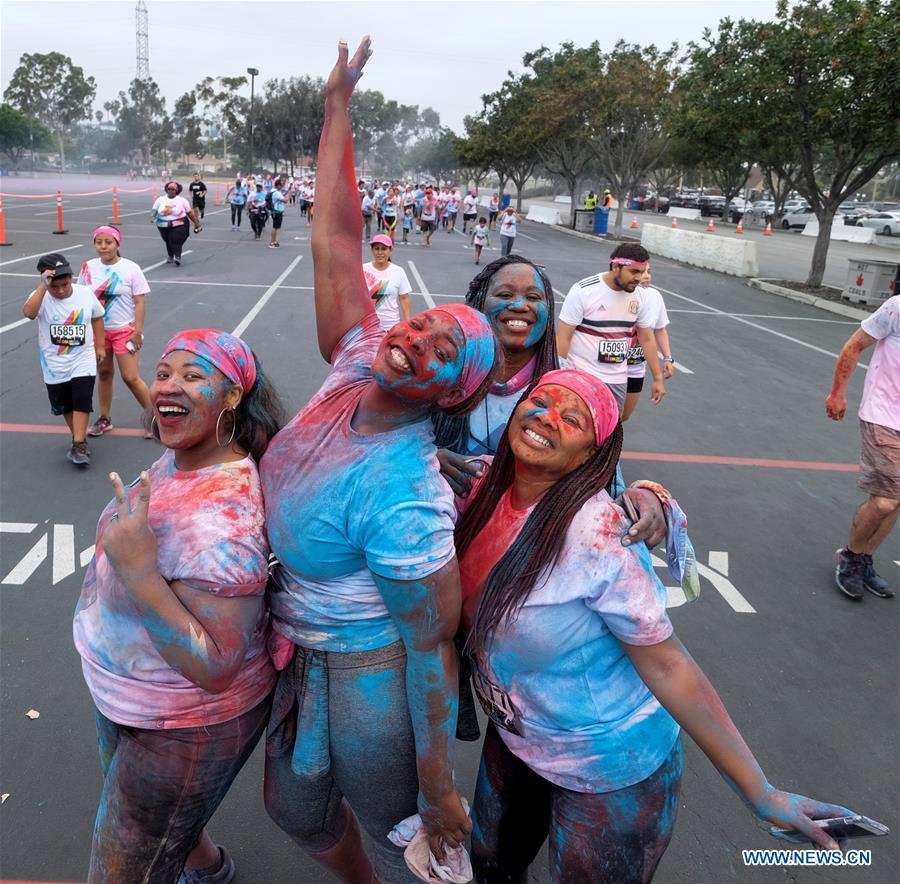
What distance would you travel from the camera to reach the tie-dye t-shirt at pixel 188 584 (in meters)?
1.67

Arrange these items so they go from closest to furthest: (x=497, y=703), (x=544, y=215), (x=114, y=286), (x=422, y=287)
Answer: (x=497, y=703) → (x=114, y=286) → (x=422, y=287) → (x=544, y=215)

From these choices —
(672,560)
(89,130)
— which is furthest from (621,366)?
(89,130)

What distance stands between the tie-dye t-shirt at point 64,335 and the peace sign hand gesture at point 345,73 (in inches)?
174

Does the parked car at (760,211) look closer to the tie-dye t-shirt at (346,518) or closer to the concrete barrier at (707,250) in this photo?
the concrete barrier at (707,250)

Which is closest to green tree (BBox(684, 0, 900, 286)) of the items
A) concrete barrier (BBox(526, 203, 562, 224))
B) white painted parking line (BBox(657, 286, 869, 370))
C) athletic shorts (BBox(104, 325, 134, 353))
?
white painted parking line (BBox(657, 286, 869, 370))

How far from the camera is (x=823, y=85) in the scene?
15.5 m

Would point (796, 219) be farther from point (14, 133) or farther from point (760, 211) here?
point (14, 133)

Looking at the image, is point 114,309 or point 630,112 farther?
point 630,112

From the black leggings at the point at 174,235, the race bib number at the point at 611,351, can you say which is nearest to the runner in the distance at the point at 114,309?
the race bib number at the point at 611,351

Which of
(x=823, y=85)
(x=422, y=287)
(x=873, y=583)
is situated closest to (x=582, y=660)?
(x=873, y=583)

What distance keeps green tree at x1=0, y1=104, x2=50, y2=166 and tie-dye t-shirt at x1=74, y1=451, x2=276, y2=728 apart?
7452cm

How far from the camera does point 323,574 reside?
5.43ft

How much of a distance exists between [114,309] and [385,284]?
8.80ft

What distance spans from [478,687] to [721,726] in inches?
23.2
